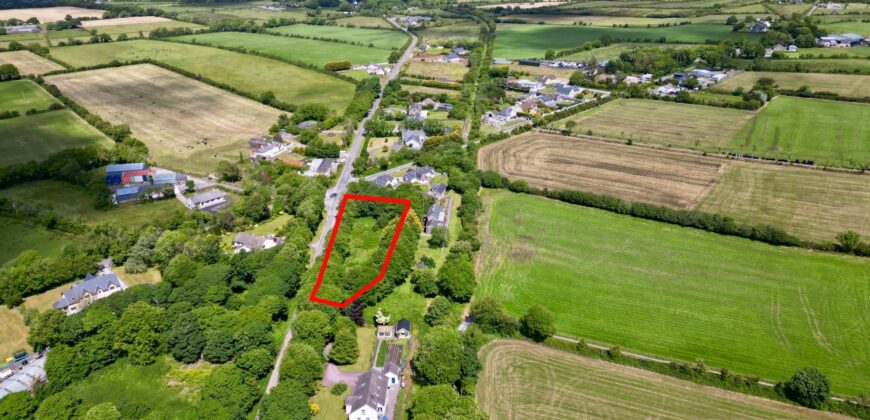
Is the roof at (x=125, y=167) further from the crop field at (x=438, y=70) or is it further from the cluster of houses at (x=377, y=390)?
the crop field at (x=438, y=70)

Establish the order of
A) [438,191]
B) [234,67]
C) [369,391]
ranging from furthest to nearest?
[234,67] < [438,191] < [369,391]

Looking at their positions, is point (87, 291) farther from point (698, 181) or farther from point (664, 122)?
point (664, 122)

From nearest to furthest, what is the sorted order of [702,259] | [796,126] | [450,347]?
[450,347] < [702,259] < [796,126]

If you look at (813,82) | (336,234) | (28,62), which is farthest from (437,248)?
(28,62)

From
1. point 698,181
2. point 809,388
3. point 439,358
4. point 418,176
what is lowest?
point 439,358

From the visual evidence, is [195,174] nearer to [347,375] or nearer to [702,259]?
[347,375]

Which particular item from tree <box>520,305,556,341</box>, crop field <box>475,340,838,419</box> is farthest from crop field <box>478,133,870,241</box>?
tree <box>520,305,556,341</box>

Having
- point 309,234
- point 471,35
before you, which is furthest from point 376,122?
point 471,35
